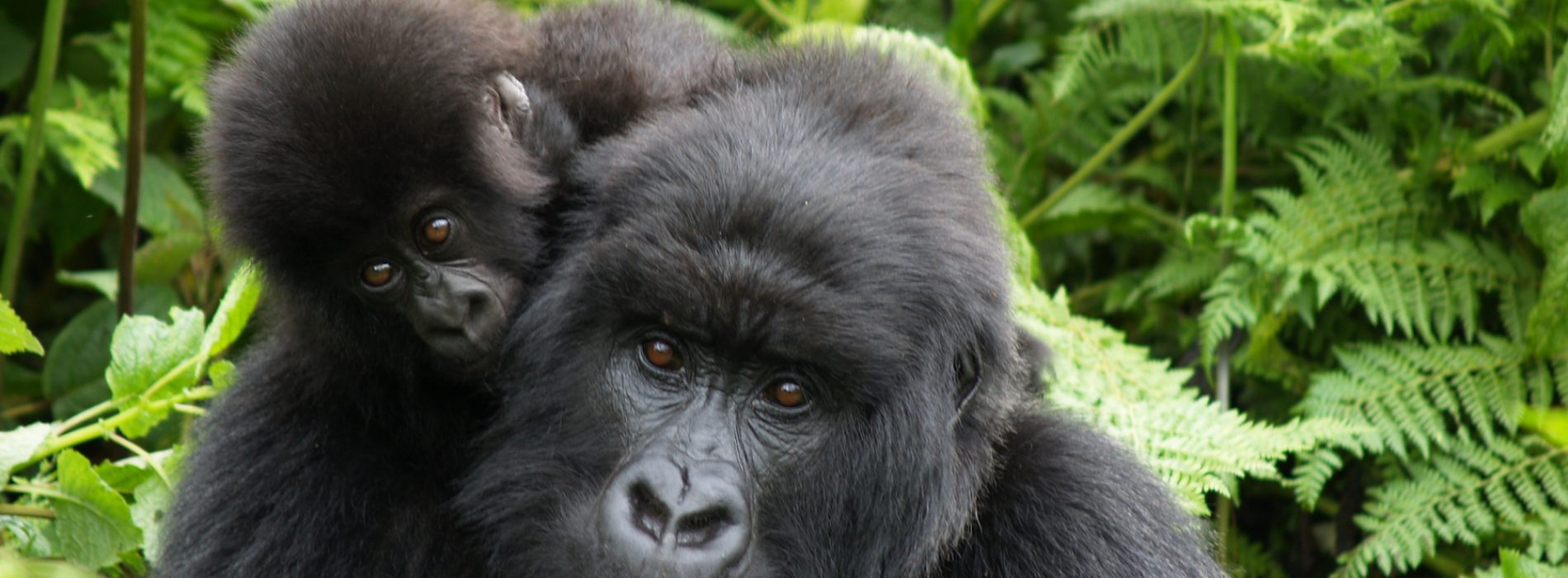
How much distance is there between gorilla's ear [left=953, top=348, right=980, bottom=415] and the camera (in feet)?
9.34

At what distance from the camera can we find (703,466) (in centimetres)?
263

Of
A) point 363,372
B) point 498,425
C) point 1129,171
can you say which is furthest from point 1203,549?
point 1129,171

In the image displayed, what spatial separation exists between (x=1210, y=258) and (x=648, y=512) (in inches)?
109

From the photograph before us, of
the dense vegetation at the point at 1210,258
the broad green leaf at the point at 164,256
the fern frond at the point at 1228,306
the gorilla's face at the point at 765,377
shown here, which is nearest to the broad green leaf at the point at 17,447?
the dense vegetation at the point at 1210,258

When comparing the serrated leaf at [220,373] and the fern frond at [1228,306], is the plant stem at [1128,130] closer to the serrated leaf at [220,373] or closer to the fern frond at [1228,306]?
the fern frond at [1228,306]

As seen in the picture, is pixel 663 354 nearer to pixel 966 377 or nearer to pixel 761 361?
pixel 761 361

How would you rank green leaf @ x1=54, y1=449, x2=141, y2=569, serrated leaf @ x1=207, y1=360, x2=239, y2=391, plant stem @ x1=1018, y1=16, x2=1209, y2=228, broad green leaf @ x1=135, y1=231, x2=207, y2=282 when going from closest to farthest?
green leaf @ x1=54, y1=449, x2=141, y2=569
serrated leaf @ x1=207, y1=360, x2=239, y2=391
broad green leaf @ x1=135, y1=231, x2=207, y2=282
plant stem @ x1=1018, y1=16, x2=1209, y2=228

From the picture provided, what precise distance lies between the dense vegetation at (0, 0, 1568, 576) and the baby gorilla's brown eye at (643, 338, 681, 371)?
1074 mm

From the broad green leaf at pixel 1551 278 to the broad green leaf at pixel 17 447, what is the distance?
372 cm

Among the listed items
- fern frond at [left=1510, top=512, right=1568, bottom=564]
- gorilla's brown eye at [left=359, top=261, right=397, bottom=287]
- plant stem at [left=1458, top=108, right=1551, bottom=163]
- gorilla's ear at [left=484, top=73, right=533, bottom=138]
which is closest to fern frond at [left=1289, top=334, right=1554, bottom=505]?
fern frond at [left=1510, top=512, right=1568, bottom=564]

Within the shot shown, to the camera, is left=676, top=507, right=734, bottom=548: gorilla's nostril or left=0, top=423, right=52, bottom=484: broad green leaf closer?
left=676, top=507, right=734, bottom=548: gorilla's nostril

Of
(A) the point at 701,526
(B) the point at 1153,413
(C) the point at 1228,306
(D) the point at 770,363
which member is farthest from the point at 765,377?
(C) the point at 1228,306

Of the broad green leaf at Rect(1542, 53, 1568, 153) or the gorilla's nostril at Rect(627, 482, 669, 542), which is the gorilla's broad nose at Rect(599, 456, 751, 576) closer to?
the gorilla's nostril at Rect(627, 482, 669, 542)

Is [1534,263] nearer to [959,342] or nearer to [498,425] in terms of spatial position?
[959,342]
